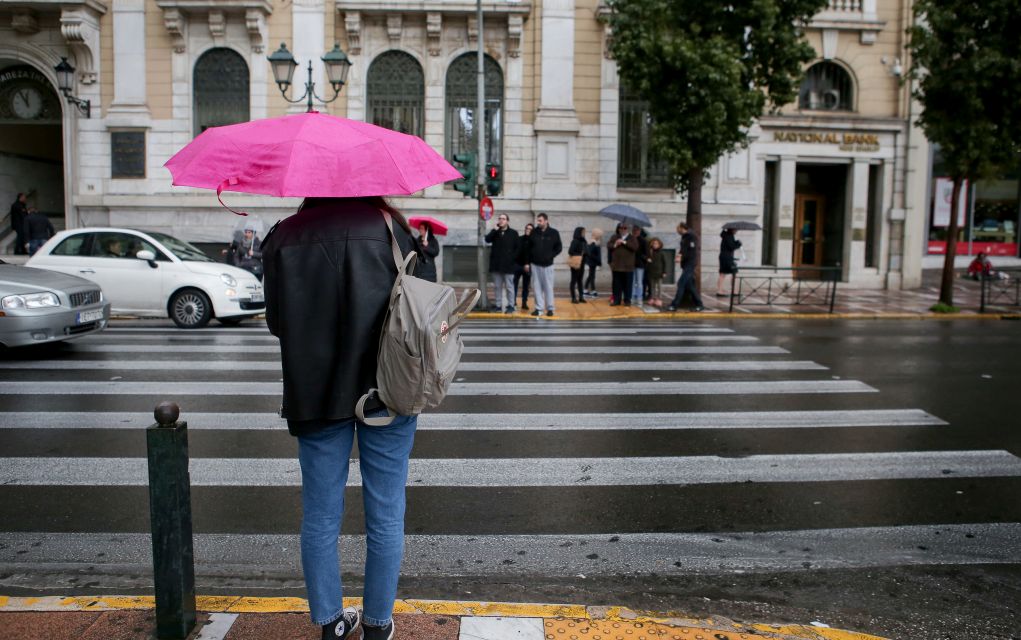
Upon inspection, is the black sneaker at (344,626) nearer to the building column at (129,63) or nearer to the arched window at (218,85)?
the arched window at (218,85)

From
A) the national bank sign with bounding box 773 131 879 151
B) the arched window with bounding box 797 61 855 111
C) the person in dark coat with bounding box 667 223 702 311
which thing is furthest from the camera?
the arched window with bounding box 797 61 855 111

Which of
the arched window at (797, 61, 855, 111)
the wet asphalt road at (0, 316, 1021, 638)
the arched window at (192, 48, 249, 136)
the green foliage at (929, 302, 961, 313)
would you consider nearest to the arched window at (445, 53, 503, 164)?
the arched window at (192, 48, 249, 136)

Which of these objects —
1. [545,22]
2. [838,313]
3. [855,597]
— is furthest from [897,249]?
[855,597]

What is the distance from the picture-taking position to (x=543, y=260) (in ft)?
55.6

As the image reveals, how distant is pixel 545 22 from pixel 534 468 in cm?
1933

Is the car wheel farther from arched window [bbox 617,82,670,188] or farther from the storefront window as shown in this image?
the storefront window

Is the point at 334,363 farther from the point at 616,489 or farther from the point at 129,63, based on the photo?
the point at 129,63

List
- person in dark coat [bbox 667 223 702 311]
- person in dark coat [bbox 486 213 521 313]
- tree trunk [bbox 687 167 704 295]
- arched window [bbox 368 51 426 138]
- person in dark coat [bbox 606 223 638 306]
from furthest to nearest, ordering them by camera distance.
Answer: arched window [bbox 368 51 426 138] → tree trunk [bbox 687 167 704 295] → person in dark coat [bbox 606 223 638 306] → person in dark coat [bbox 667 223 702 311] → person in dark coat [bbox 486 213 521 313]

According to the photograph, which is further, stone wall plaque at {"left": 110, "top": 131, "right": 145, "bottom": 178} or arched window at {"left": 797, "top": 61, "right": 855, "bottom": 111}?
arched window at {"left": 797, "top": 61, "right": 855, "bottom": 111}

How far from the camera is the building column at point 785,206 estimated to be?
2470cm

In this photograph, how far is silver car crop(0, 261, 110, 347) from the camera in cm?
993

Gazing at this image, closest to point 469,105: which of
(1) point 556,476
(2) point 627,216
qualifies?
(2) point 627,216

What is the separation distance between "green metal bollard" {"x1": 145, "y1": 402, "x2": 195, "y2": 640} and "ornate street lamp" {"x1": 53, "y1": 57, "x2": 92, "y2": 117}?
22.1 meters

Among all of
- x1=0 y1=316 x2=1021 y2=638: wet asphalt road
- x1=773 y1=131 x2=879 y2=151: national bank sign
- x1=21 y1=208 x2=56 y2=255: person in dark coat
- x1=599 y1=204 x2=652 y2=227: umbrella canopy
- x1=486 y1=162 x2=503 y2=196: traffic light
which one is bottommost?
x1=0 y1=316 x2=1021 y2=638: wet asphalt road
